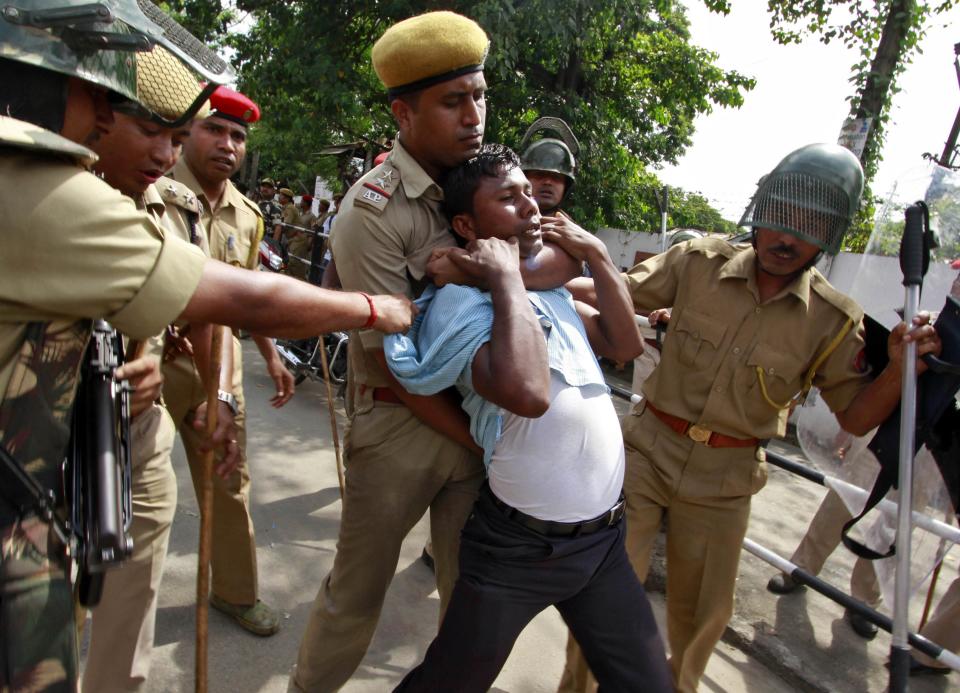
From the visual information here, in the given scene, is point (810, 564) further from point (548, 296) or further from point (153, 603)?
point (153, 603)

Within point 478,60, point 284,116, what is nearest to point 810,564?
point 478,60

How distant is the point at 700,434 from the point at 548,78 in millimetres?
8491

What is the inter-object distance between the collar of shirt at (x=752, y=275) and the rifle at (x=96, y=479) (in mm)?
2033

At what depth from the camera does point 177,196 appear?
2617 mm

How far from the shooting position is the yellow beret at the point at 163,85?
1.84 meters

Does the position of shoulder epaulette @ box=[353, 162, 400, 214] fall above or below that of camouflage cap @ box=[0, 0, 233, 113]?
below

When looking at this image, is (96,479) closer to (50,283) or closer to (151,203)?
(50,283)

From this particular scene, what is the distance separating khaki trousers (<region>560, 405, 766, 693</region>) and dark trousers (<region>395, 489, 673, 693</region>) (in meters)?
0.67

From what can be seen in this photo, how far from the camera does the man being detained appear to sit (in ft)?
5.69

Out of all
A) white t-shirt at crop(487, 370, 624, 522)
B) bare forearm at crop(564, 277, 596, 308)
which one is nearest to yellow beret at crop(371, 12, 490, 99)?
bare forearm at crop(564, 277, 596, 308)

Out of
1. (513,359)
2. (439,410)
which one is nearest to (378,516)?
(439,410)

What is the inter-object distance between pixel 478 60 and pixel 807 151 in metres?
1.27

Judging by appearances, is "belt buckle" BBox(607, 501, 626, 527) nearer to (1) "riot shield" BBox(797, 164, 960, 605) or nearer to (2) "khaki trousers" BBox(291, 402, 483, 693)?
(2) "khaki trousers" BBox(291, 402, 483, 693)

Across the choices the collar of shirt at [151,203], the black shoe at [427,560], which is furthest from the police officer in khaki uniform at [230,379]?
the black shoe at [427,560]
